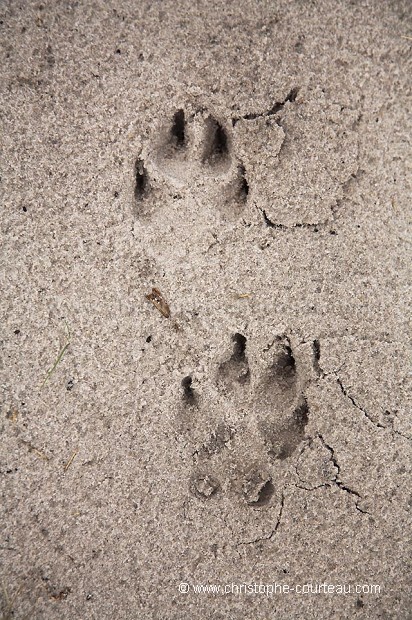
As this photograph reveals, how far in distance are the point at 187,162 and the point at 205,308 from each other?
343 mm

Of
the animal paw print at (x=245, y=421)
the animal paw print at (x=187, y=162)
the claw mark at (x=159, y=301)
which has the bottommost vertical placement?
the animal paw print at (x=245, y=421)

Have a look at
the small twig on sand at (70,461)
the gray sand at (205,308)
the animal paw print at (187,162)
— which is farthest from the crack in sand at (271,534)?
the animal paw print at (187,162)

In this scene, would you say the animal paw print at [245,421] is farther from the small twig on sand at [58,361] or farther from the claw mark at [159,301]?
the small twig on sand at [58,361]

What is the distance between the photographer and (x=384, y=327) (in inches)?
49.9

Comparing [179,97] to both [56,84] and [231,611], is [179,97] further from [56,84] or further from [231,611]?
[231,611]

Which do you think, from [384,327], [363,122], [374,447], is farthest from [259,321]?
[363,122]

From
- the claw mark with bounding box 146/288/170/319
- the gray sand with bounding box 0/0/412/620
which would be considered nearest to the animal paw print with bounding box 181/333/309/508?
the gray sand with bounding box 0/0/412/620

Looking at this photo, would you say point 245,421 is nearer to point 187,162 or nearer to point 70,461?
point 70,461

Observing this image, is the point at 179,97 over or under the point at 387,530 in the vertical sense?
over

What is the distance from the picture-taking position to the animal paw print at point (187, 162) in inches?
47.9

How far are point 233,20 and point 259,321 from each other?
70 cm

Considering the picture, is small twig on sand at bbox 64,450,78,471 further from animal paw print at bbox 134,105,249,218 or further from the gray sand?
animal paw print at bbox 134,105,249,218

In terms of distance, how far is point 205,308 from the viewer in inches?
48.9

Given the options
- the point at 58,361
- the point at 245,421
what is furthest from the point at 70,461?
the point at 245,421
